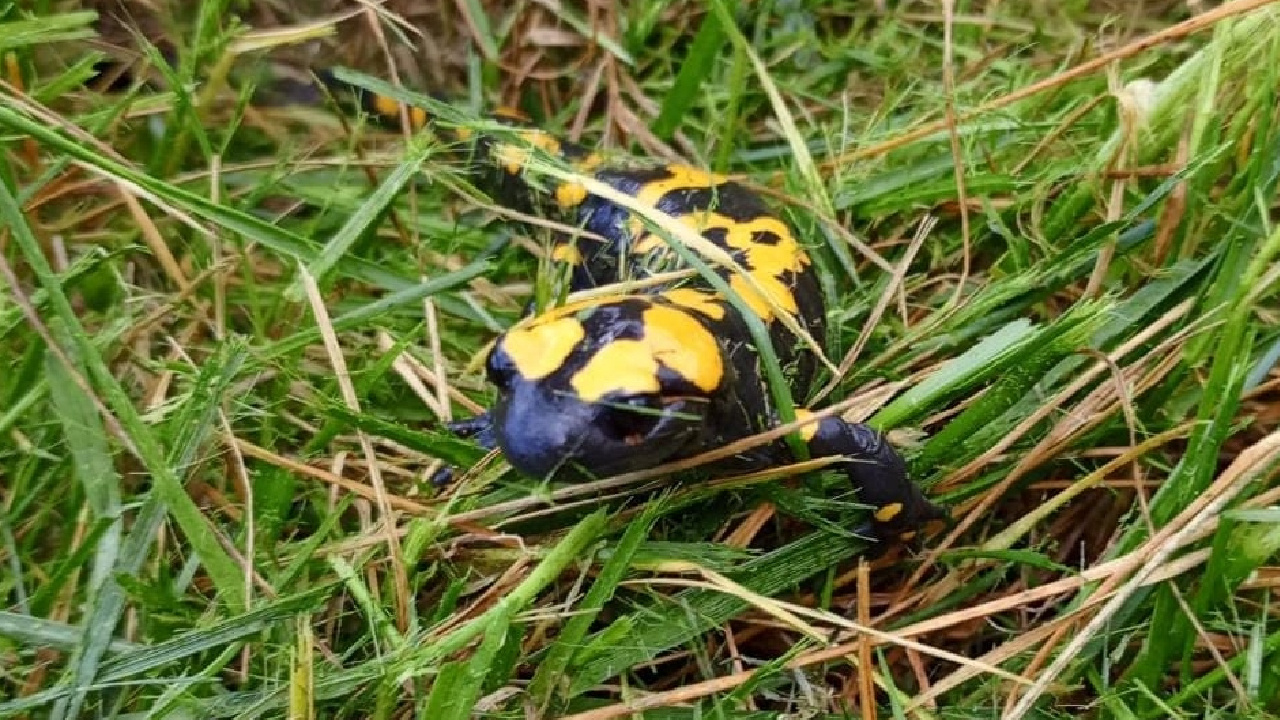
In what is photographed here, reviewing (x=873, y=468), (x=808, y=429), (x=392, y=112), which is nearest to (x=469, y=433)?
(x=808, y=429)

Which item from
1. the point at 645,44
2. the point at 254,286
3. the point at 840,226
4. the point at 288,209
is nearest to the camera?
the point at 254,286

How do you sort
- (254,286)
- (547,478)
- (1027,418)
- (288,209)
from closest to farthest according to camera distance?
(547,478)
(1027,418)
(254,286)
(288,209)

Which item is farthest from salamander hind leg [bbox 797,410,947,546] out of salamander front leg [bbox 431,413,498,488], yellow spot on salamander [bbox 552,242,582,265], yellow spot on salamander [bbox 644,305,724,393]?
yellow spot on salamander [bbox 552,242,582,265]

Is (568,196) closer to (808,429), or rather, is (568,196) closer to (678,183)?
(678,183)

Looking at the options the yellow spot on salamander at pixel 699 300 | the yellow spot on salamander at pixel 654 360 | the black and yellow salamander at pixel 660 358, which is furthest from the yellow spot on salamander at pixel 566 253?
the yellow spot on salamander at pixel 654 360

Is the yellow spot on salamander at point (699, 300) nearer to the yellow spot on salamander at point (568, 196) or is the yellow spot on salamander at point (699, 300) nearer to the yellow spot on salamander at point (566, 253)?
the yellow spot on salamander at point (566, 253)

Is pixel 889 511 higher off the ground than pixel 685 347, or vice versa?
pixel 685 347

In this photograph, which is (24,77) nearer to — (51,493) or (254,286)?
(254,286)

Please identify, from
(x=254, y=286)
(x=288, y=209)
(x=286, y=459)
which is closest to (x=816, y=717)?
(x=286, y=459)
